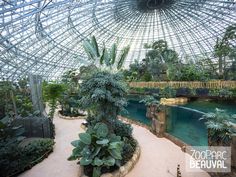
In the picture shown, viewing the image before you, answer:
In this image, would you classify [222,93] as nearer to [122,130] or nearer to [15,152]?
[122,130]

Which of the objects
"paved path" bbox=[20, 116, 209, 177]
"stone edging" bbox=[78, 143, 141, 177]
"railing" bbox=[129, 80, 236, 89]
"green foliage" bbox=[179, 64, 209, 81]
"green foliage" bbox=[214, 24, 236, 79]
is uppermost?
"green foliage" bbox=[214, 24, 236, 79]

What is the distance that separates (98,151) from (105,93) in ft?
7.48

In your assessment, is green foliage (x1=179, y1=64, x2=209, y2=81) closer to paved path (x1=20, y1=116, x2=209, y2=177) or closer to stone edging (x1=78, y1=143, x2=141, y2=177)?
paved path (x1=20, y1=116, x2=209, y2=177)

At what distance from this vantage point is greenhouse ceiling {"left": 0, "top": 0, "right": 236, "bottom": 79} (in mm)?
19016

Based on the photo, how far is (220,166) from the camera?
5.35m

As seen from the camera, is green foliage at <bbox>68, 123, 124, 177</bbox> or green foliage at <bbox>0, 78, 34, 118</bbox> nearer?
green foliage at <bbox>68, 123, 124, 177</bbox>

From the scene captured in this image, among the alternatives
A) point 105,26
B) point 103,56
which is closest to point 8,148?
point 103,56

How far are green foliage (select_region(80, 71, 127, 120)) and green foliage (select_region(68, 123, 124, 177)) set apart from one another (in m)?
1.48

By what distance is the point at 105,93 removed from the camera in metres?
7.27

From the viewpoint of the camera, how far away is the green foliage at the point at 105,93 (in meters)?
7.34

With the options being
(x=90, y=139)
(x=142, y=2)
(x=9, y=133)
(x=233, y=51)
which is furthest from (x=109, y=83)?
(x=233, y=51)

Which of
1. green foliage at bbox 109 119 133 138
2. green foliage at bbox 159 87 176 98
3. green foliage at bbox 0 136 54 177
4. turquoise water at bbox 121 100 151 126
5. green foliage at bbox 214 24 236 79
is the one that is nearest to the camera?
green foliage at bbox 0 136 54 177

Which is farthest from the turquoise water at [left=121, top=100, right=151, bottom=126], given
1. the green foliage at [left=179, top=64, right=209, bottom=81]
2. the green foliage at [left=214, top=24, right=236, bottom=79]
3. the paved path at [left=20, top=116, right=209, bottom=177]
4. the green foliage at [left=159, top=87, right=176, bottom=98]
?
the green foliage at [left=214, top=24, right=236, bottom=79]

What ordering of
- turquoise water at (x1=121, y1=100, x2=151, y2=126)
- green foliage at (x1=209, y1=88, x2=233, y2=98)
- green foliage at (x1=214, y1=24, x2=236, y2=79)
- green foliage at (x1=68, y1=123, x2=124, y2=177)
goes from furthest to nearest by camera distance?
1. green foliage at (x1=214, y1=24, x2=236, y2=79)
2. green foliage at (x1=209, y1=88, x2=233, y2=98)
3. turquoise water at (x1=121, y1=100, x2=151, y2=126)
4. green foliage at (x1=68, y1=123, x2=124, y2=177)
